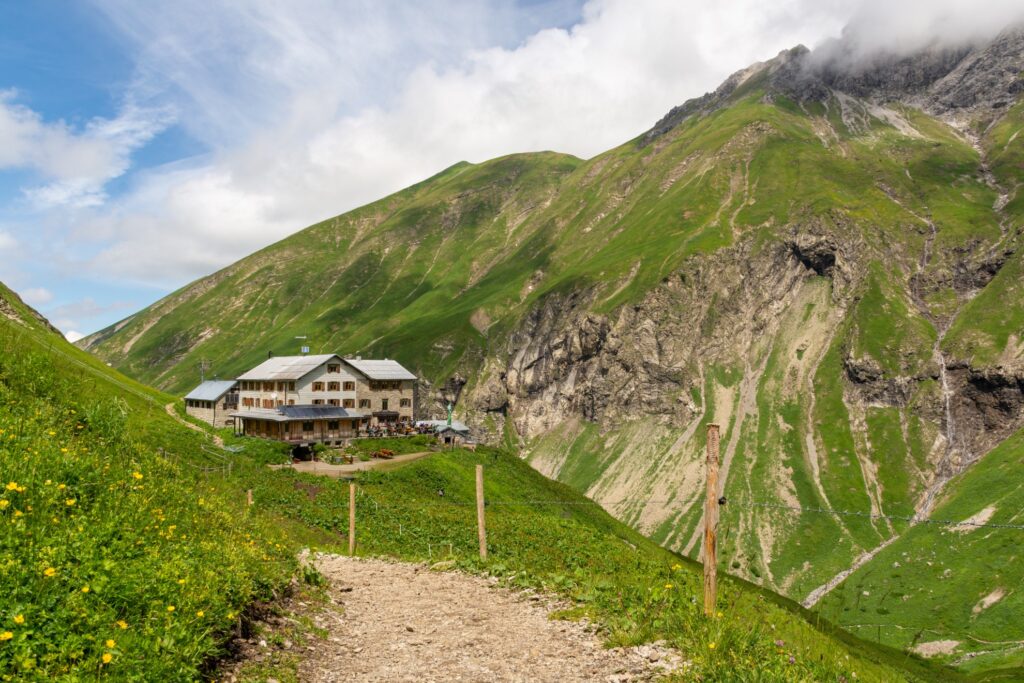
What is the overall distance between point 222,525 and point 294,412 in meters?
77.0

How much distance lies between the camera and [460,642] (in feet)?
47.8

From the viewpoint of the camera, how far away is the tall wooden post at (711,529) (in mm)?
14289

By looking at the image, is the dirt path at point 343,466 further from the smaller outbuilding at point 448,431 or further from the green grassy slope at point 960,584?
the green grassy slope at point 960,584

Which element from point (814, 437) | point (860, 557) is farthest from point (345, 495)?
point (814, 437)

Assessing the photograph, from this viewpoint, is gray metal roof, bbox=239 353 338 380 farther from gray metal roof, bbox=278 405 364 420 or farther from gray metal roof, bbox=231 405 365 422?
gray metal roof, bbox=278 405 364 420

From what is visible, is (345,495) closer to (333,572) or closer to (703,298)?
(333,572)

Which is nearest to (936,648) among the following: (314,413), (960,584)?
(960,584)

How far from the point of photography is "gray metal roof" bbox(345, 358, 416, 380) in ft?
363

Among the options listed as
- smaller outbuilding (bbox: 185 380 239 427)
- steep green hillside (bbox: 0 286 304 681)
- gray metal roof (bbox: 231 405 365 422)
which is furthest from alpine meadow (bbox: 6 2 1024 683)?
smaller outbuilding (bbox: 185 380 239 427)

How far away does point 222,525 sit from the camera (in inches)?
627

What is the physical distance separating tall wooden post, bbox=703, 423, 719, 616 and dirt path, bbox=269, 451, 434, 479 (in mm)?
45400

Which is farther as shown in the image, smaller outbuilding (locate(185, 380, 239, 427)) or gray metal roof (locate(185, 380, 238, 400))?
gray metal roof (locate(185, 380, 238, 400))

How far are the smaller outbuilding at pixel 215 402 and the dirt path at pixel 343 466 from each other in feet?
144

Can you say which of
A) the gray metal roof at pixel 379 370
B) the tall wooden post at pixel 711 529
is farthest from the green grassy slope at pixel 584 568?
the gray metal roof at pixel 379 370
